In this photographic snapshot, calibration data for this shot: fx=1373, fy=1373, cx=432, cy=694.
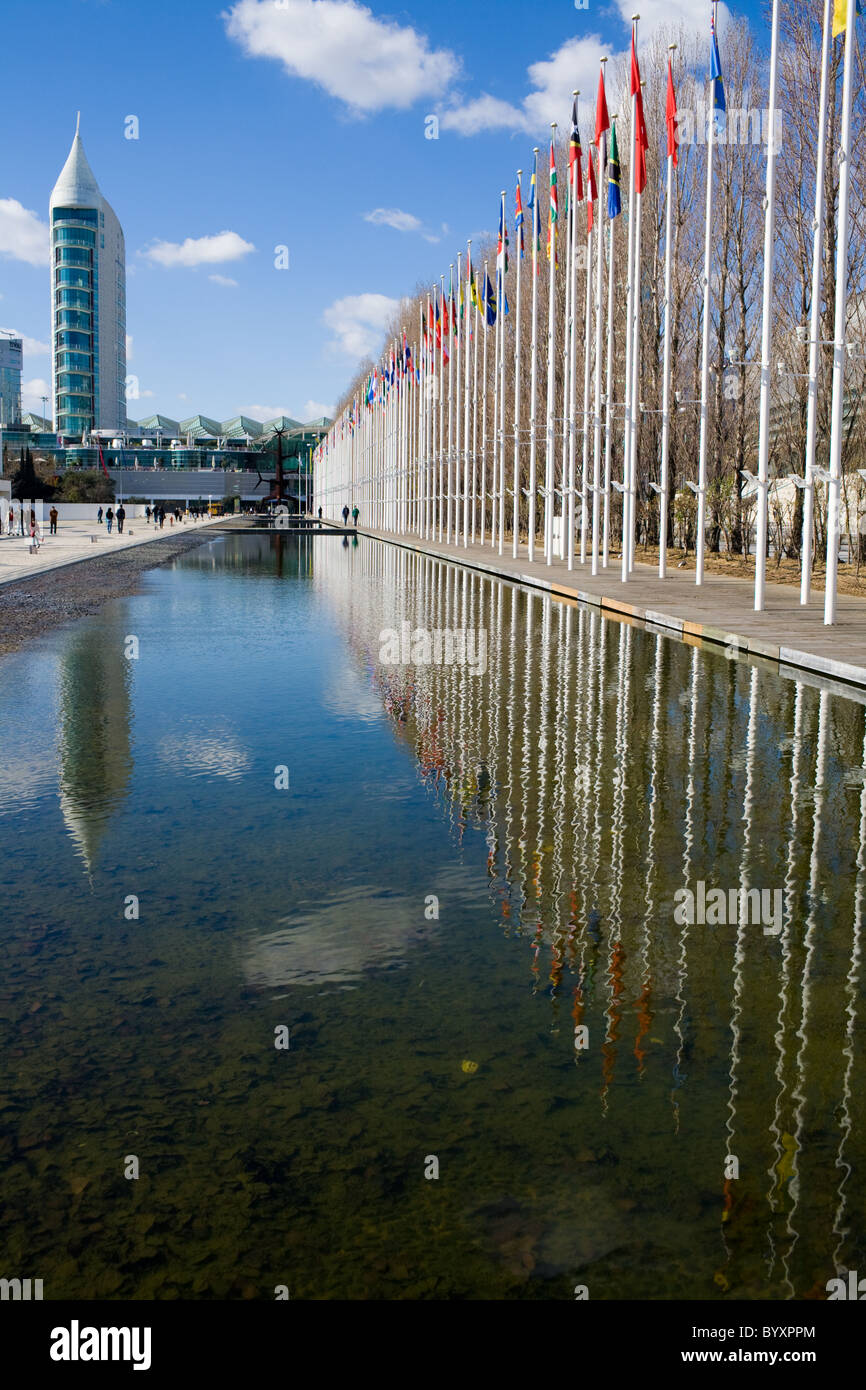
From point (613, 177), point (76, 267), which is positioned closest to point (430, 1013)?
point (613, 177)

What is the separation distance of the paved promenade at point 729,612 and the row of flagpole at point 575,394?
62 cm

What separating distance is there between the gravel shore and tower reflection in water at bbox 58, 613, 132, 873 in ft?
7.72

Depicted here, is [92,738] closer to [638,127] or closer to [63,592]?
[63,592]

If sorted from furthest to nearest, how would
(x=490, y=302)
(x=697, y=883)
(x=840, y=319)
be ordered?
1. (x=490, y=302)
2. (x=840, y=319)
3. (x=697, y=883)

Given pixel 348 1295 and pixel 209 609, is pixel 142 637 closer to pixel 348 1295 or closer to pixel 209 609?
pixel 209 609

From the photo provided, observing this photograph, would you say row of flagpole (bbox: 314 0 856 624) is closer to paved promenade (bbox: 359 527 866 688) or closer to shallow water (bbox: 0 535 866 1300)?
paved promenade (bbox: 359 527 866 688)

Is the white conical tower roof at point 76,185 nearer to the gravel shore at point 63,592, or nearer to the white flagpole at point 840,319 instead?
the gravel shore at point 63,592

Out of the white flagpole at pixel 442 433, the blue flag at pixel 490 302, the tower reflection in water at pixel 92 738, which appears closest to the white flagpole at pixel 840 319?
the tower reflection in water at pixel 92 738

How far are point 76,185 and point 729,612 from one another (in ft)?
625

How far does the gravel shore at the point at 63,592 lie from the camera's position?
2108 centimetres

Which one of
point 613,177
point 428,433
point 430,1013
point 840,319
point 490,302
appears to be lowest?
point 430,1013

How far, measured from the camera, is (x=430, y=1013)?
5020 mm

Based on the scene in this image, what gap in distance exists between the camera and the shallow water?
351 centimetres
